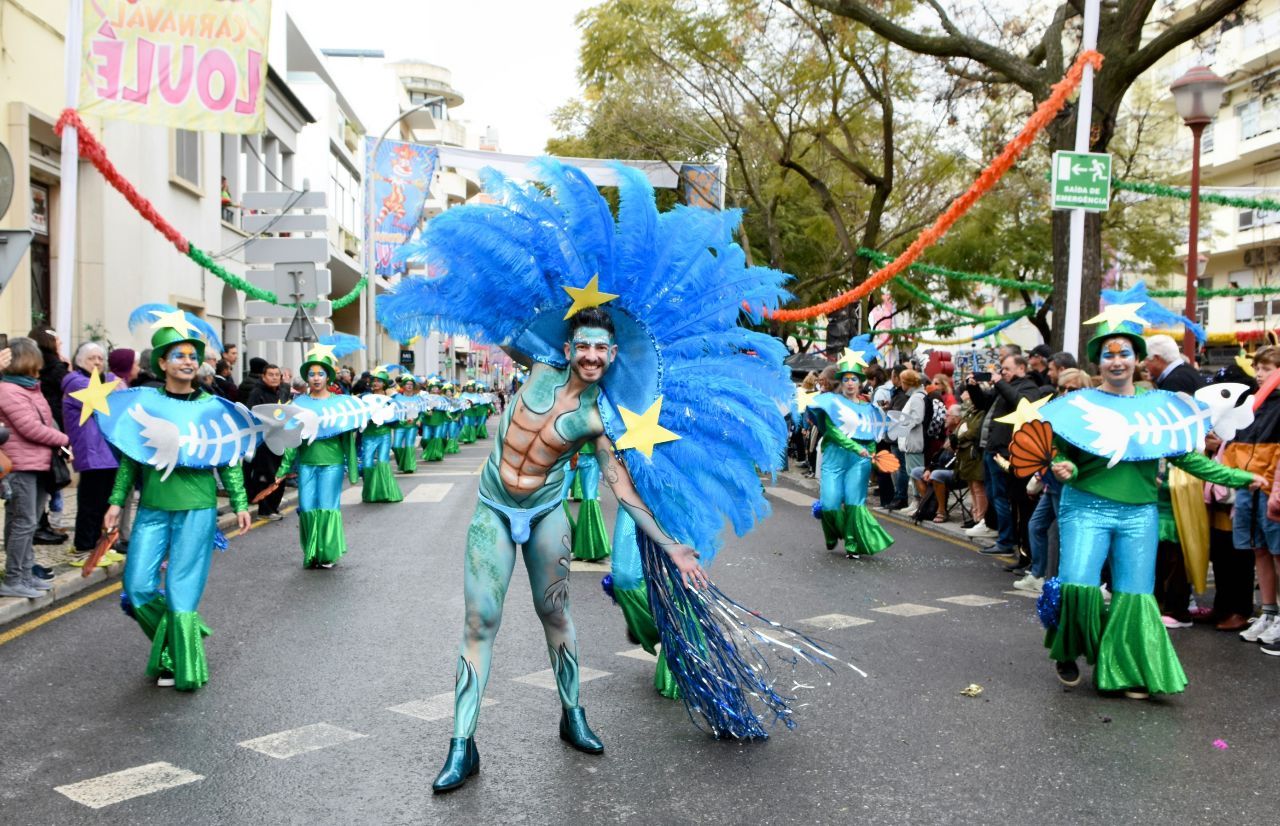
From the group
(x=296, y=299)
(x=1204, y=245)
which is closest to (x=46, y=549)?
(x=296, y=299)

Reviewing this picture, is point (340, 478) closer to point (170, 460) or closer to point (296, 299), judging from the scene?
point (170, 460)

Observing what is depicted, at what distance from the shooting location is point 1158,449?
5684 millimetres

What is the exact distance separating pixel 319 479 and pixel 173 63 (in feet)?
14.1

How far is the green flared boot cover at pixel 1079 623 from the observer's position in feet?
18.7

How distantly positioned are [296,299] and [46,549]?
24.5ft

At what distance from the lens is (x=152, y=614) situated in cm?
583

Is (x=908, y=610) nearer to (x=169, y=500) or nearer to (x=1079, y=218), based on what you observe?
(x=169, y=500)

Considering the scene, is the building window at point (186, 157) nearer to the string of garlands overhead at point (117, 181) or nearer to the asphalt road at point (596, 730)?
the string of garlands overhead at point (117, 181)

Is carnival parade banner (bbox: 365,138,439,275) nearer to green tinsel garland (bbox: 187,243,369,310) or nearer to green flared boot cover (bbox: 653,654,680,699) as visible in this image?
green tinsel garland (bbox: 187,243,369,310)

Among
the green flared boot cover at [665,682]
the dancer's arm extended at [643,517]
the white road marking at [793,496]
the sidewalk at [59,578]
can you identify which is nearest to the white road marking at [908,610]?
the green flared boot cover at [665,682]

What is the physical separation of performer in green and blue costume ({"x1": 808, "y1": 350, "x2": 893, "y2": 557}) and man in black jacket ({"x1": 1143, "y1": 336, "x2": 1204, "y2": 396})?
2.52 meters

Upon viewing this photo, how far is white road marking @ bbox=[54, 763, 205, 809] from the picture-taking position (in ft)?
13.6

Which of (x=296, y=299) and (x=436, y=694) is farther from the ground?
(x=296, y=299)

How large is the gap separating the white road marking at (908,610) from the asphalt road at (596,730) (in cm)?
2
